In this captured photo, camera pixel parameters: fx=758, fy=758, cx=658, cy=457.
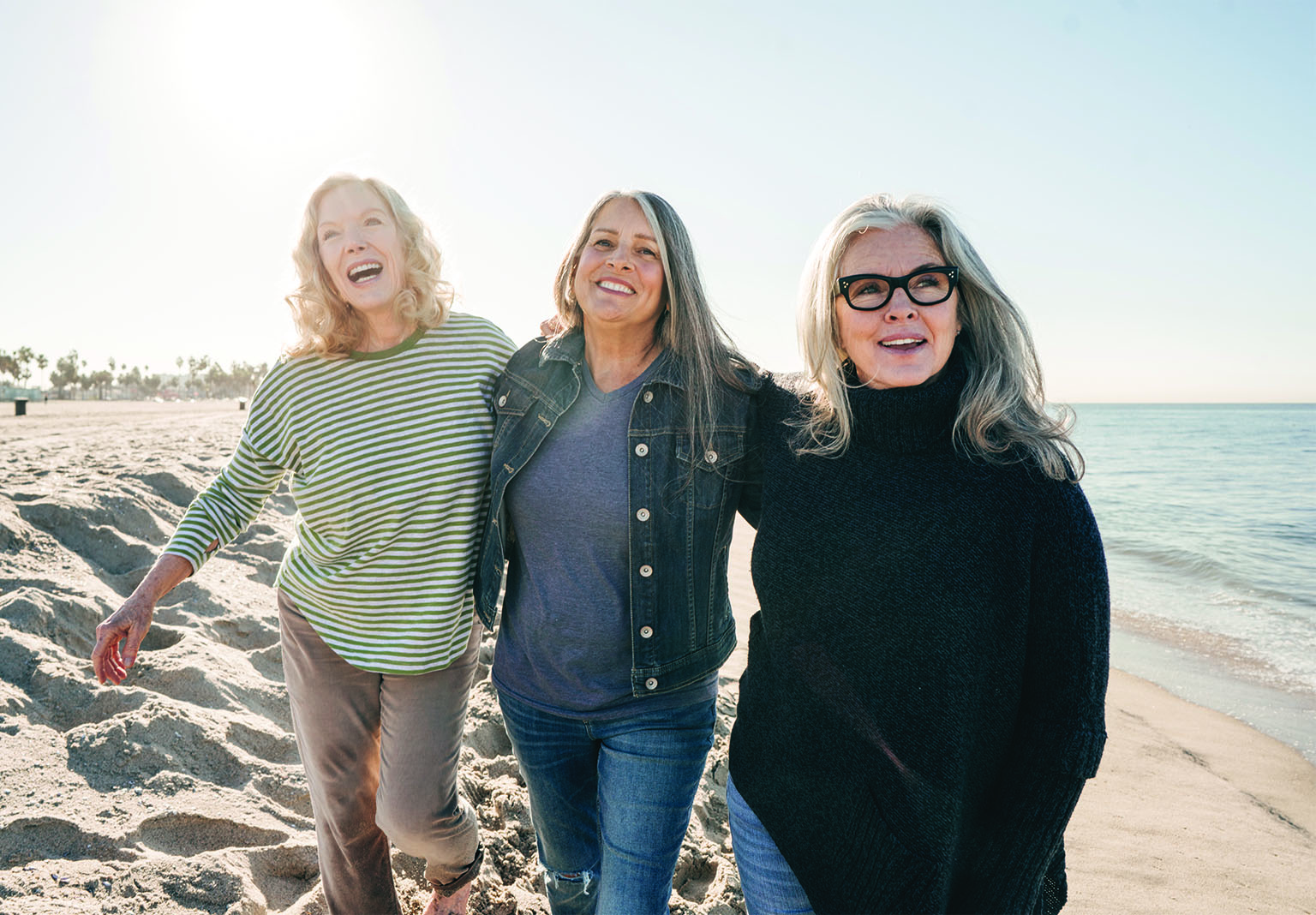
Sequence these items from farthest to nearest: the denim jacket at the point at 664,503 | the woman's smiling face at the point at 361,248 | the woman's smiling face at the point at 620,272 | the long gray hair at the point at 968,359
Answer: the woman's smiling face at the point at 361,248, the woman's smiling face at the point at 620,272, the denim jacket at the point at 664,503, the long gray hair at the point at 968,359

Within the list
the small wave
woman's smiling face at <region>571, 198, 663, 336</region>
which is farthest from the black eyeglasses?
the small wave

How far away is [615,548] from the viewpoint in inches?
87.6

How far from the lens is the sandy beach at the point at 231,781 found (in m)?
2.55

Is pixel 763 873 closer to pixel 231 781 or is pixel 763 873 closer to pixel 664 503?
pixel 664 503

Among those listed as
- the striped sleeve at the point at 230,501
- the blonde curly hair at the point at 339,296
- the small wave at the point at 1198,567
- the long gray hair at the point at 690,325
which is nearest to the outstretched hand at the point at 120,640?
the striped sleeve at the point at 230,501

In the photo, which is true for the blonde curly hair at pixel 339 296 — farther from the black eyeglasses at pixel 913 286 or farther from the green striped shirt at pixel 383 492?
the black eyeglasses at pixel 913 286

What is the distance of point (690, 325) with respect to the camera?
2.34 metres

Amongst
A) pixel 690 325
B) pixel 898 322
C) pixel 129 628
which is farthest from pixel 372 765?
pixel 898 322

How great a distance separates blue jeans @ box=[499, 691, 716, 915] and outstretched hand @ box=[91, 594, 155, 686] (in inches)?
44.7

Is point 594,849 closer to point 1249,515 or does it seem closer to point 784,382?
point 784,382

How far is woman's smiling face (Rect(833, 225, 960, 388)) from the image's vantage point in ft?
6.19

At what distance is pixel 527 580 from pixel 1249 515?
18851 mm

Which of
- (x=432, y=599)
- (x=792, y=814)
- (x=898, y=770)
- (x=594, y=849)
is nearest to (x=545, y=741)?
(x=594, y=849)

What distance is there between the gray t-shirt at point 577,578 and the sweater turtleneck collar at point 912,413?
28.8 inches
